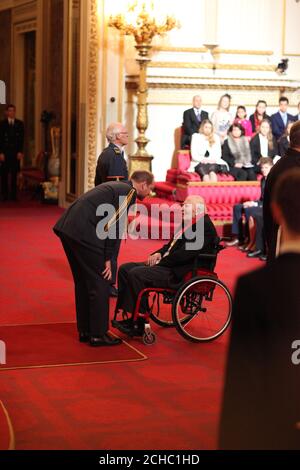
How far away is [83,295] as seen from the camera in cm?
689

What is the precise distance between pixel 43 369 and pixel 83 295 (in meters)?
0.84

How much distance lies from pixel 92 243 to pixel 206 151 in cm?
774

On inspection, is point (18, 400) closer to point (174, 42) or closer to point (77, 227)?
point (77, 227)

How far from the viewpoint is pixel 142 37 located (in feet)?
46.9

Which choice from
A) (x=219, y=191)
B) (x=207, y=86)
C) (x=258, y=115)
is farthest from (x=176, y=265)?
(x=207, y=86)

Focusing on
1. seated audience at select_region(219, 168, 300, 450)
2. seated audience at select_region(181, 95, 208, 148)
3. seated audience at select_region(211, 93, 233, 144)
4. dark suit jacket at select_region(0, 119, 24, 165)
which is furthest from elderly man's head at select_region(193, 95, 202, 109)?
seated audience at select_region(219, 168, 300, 450)

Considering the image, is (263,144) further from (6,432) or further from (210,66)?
(6,432)

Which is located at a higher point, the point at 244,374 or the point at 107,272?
the point at 244,374

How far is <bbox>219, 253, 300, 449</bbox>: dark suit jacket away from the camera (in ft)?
7.97

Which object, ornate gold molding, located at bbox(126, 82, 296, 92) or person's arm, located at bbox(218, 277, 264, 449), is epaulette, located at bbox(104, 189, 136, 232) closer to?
person's arm, located at bbox(218, 277, 264, 449)

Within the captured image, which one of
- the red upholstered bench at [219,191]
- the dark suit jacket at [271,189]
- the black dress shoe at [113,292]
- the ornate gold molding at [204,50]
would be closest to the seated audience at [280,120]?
the ornate gold molding at [204,50]

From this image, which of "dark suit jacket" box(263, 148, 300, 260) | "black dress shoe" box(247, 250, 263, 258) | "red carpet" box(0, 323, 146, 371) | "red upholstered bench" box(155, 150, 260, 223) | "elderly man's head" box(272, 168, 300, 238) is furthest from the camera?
"red upholstered bench" box(155, 150, 260, 223)

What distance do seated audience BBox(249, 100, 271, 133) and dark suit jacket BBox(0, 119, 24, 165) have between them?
441 centimetres

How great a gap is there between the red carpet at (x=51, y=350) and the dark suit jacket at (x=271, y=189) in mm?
1255
